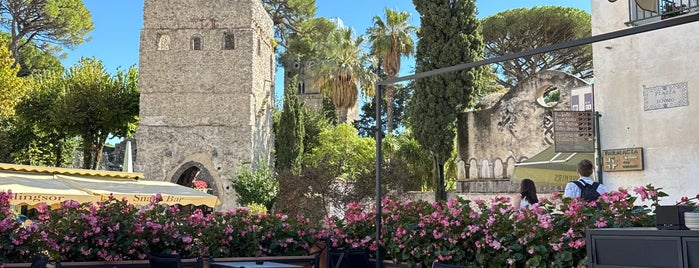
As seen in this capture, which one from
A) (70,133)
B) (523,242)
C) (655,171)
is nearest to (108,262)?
(523,242)

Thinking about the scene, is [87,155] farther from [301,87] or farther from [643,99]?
[301,87]

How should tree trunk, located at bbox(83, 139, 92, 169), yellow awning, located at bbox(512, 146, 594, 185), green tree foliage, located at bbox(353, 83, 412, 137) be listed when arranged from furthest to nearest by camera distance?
green tree foliage, located at bbox(353, 83, 412, 137) < tree trunk, located at bbox(83, 139, 92, 169) < yellow awning, located at bbox(512, 146, 594, 185)

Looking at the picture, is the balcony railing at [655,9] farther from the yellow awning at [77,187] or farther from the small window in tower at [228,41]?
the small window in tower at [228,41]

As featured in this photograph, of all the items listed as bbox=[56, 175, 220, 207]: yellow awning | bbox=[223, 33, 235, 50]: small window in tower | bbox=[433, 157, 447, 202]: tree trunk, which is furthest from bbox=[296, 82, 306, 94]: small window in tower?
bbox=[56, 175, 220, 207]: yellow awning

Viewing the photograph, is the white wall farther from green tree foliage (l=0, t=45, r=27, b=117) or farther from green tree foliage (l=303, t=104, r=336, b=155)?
green tree foliage (l=303, t=104, r=336, b=155)

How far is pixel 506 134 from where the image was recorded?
17.2 m

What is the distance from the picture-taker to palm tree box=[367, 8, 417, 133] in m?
28.3

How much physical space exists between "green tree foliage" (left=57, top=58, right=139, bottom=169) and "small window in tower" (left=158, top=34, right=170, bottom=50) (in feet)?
8.75

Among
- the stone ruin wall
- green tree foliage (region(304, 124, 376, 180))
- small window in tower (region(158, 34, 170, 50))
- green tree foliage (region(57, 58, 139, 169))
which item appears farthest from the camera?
green tree foliage (region(304, 124, 376, 180))

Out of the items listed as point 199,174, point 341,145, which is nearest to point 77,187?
point 199,174

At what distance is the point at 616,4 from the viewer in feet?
38.3

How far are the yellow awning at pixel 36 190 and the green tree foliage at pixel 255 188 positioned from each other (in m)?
13.8

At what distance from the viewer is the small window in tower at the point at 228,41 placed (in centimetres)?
2900

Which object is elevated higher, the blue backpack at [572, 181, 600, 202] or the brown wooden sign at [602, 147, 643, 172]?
the brown wooden sign at [602, 147, 643, 172]
